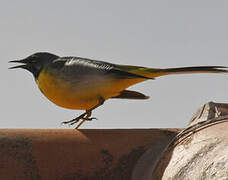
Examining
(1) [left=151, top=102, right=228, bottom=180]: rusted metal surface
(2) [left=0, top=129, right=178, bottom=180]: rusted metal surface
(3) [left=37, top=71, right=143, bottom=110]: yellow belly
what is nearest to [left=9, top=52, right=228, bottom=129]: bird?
(3) [left=37, top=71, right=143, bottom=110]: yellow belly

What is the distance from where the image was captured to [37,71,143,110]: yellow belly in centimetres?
369

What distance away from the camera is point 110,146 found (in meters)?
2.74

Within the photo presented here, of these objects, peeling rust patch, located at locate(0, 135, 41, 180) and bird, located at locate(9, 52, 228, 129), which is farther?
bird, located at locate(9, 52, 228, 129)

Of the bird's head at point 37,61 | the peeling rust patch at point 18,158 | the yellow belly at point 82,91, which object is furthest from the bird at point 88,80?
the peeling rust patch at point 18,158

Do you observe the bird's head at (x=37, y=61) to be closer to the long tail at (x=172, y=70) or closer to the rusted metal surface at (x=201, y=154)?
the long tail at (x=172, y=70)

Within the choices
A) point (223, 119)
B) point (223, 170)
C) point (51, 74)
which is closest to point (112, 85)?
point (51, 74)

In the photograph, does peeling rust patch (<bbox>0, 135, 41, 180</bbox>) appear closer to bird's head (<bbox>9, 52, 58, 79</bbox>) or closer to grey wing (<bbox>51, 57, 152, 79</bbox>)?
grey wing (<bbox>51, 57, 152, 79</bbox>)

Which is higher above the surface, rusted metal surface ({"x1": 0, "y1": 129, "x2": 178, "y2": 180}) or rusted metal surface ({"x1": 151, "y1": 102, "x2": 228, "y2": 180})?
rusted metal surface ({"x1": 151, "y1": 102, "x2": 228, "y2": 180})

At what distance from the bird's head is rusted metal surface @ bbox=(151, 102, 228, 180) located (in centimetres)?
209

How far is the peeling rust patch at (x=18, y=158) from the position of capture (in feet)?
8.50

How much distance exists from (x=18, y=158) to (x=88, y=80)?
1.23m

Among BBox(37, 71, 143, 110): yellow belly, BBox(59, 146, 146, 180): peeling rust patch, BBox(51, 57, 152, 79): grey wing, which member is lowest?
BBox(59, 146, 146, 180): peeling rust patch

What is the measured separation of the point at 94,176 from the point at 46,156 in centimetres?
30

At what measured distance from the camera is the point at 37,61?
4.39 meters
